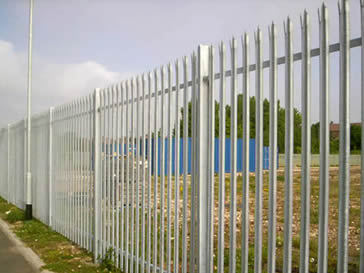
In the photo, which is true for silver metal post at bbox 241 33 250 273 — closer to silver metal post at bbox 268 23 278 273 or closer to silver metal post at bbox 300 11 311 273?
silver metal post at bbox 268 23 278 273

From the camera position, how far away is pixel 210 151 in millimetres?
3818

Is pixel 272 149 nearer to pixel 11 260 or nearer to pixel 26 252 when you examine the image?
pixel 11 260

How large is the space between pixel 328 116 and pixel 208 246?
6.02ft

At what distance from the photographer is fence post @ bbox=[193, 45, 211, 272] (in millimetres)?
3879

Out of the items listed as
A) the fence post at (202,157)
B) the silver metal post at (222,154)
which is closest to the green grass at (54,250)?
the fence post at (202,157)

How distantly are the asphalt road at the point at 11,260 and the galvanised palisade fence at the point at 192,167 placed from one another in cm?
103

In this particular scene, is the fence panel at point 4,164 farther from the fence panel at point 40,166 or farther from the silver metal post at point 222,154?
the silver metal post at point 222,154

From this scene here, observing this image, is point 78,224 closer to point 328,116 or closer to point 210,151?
point 210,151

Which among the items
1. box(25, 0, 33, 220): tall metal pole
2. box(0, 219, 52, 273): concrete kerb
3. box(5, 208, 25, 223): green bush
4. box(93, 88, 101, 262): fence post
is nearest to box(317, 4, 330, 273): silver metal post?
box(93, 88, 101, 262): fence post

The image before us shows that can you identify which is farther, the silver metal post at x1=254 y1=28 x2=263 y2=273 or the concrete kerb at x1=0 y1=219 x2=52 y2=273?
the concrete kerb at x1=0 y1=219 x2=52 y2=273

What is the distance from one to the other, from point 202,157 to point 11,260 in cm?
446

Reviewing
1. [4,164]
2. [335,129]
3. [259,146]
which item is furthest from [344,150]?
[4,164]

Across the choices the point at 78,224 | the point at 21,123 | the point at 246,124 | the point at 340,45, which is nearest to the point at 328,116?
the point at 340,45

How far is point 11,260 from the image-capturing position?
6.60 metres
